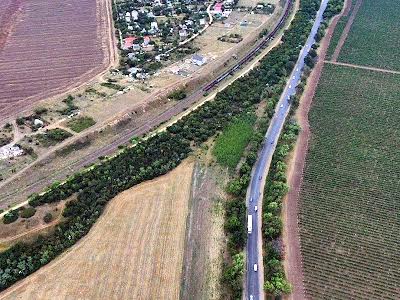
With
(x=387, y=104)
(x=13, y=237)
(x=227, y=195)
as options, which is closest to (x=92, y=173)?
(x=13, y=237)

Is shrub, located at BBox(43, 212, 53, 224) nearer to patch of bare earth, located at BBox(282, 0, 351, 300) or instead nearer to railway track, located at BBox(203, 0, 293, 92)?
patch of bare earth, located at BBox(282, 0, 351, 300)

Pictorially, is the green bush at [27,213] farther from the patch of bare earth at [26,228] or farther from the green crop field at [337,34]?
the green crop field at [337,34]

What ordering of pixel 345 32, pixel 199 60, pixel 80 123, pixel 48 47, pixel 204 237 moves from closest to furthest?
1. pixel 204 237
2. pixel 80 123
3. pixel 199 60
4. pixel 48 47
5. pixel 345 32

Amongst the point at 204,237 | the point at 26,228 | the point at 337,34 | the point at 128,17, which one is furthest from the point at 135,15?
the point at 204,237

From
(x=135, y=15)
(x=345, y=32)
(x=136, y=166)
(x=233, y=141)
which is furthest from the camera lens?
(x=135, y=15)

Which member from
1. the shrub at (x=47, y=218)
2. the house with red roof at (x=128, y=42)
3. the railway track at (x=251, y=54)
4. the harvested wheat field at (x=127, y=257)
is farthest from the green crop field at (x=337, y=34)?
the shrub at (x=47, y=218)

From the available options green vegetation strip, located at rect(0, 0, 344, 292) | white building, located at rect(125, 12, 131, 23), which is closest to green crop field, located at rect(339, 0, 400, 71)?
green vegetation strip, located at rect(0, 0, 344, 292)

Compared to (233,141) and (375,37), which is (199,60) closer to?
(233,141)
